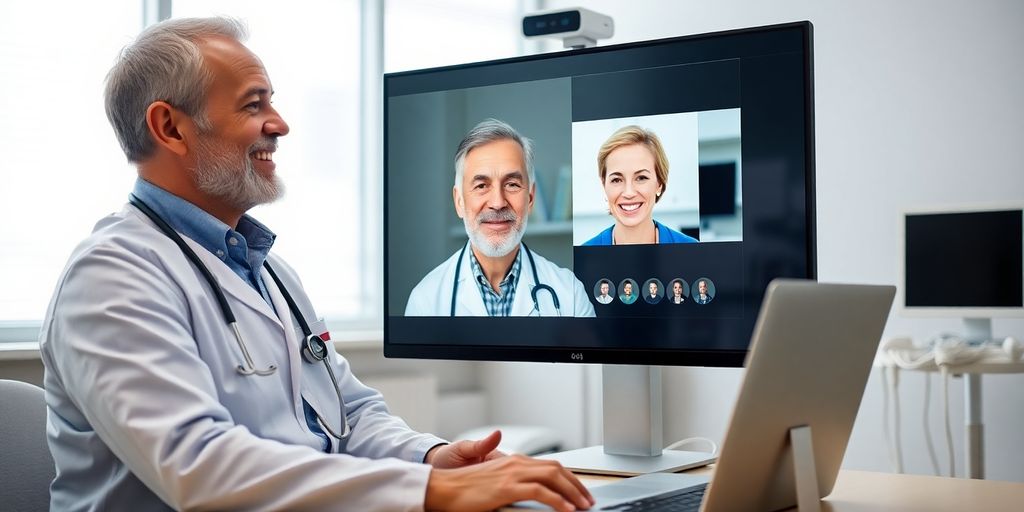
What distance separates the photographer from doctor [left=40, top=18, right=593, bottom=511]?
105 cm

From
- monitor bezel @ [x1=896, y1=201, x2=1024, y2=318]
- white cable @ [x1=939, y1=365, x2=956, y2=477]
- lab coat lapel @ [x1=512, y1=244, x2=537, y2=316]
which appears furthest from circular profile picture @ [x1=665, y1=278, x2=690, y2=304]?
monitor bezel @ [x1=896, y1=201, x2=1024, y2=318]

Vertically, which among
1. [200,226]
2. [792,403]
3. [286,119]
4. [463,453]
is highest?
[286,119]

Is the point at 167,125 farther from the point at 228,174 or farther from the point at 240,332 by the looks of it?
the point at 240,332

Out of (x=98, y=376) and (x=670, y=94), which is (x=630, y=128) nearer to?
(x=670, y=94)

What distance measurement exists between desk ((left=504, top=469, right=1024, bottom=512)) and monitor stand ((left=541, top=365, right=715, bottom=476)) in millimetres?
279

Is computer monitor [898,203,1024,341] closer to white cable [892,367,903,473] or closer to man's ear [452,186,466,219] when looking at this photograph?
white cable [892,367,903,473]

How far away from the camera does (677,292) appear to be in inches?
57.5

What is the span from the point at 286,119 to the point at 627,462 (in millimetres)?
2249

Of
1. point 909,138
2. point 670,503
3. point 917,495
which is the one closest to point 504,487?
point 670,503

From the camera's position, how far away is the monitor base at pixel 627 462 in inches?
56.7

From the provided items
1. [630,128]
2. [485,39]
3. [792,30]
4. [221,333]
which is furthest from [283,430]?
[485,39]

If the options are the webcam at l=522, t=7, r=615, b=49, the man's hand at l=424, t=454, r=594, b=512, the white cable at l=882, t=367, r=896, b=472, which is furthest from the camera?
the white cable at l=882, t=367, r=896, b=472

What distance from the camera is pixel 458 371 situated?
4055 mm

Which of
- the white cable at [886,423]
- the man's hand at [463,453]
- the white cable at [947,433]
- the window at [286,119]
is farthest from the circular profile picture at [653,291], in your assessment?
the white cable at [886,423]
